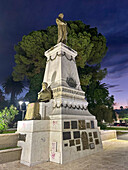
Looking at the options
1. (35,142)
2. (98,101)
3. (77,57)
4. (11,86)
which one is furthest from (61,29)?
(11,86)

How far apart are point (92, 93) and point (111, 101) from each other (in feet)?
14.4

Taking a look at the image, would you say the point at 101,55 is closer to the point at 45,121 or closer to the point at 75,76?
the point at 75,76

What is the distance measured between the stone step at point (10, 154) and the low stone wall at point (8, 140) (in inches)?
20.9

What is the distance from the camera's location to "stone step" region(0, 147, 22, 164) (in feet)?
14.4

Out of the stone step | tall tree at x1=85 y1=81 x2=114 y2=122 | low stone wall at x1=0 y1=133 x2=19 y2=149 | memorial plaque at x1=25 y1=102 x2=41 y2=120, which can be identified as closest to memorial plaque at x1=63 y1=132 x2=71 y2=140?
memorial plaque at x1=25 y1=102 x2=41 y2=120

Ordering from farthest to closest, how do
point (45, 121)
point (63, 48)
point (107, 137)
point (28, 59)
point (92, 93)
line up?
point (92, 93), point (28, 59), point (107, 137), point (63, 48), point (45, 121)

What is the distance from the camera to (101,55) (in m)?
19.0

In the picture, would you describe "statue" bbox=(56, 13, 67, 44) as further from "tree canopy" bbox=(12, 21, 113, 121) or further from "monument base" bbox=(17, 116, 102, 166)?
"monument base" bbox=(17, 116, 102, 166)

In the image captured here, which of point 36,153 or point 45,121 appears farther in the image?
point 45,121

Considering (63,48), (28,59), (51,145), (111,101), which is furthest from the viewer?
(111,101)

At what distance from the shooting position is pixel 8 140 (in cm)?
508

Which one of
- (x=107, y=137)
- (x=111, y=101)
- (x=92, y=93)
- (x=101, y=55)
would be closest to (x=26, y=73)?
(x=92, y=93)

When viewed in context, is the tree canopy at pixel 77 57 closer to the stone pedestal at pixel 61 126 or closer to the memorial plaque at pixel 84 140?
the stone pedestal at pixel 61 126

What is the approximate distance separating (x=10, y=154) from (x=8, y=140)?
0.68 metres
